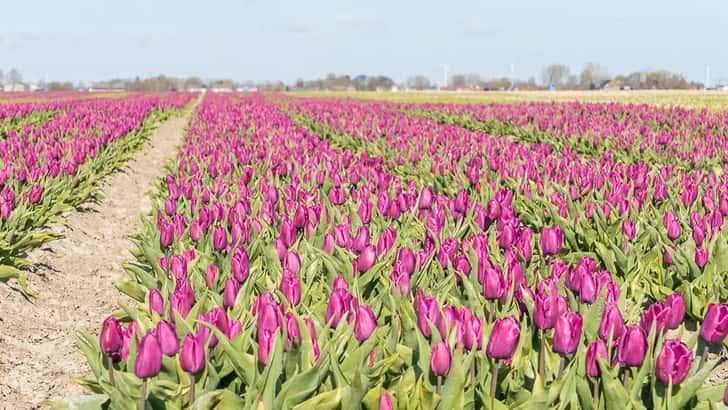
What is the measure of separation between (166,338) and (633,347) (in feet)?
4.69

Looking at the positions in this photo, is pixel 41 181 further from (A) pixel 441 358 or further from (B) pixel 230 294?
(A) pixel 441 358

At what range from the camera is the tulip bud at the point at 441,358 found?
198 cm

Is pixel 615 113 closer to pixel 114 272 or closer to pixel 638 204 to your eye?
pixel 638 204

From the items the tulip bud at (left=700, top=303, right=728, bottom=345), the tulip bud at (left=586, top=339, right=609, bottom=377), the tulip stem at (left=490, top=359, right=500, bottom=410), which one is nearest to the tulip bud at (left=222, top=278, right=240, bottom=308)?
the tulip stem at (left=490, top=359, right=500, bottom=410)

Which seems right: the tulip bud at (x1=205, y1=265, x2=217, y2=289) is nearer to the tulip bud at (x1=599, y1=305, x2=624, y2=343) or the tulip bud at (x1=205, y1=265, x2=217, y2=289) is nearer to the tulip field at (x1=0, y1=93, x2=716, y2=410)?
the tulip field at (x1=0, y1=93, x2=716, y2=410)

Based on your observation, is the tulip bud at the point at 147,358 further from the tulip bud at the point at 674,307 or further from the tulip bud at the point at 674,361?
the tulip bud at the point at 674,307

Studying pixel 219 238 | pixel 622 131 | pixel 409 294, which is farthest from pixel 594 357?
pixel 622 131

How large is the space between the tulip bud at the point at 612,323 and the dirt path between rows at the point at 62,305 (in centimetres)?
264

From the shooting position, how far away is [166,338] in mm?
2047

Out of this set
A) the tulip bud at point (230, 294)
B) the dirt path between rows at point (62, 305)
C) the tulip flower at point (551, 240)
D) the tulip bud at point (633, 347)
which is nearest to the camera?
the tulip bud at point (633, 347)

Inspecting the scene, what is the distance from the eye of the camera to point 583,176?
573cm

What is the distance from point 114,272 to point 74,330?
1.48 m

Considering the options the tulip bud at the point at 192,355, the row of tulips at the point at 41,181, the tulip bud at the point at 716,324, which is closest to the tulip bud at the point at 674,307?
the tulip bud at the point at 716,324

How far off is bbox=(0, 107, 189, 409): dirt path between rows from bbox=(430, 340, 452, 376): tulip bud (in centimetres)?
226
